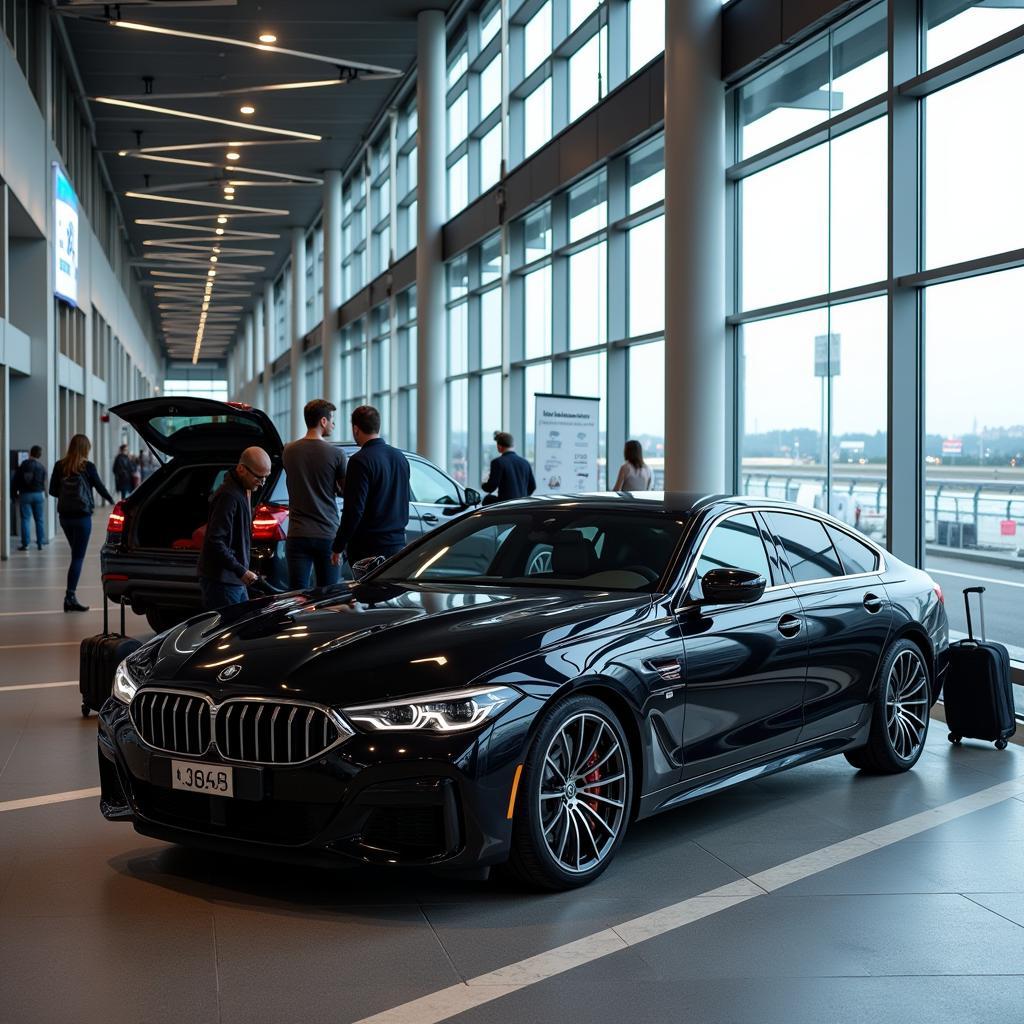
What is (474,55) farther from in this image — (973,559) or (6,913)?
(6,913)

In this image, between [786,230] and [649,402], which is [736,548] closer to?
[786,230]

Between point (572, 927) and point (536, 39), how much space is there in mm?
17732

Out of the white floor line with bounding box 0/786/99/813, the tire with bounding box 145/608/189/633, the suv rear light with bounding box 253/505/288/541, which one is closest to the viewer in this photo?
the white floor line with bounding box 0/786/99/813

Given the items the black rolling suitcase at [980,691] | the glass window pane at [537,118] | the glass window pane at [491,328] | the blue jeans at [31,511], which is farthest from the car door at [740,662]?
the blue jeans at [31,511]

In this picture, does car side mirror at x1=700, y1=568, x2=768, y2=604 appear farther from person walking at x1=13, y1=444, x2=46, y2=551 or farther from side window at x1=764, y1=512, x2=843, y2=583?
person walking at x1=13, y1=444, x2=46, y2=551

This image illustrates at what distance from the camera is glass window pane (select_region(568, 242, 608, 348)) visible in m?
17.2

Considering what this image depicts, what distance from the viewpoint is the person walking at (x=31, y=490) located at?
69.5 feet

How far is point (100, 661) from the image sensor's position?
7.43 meters

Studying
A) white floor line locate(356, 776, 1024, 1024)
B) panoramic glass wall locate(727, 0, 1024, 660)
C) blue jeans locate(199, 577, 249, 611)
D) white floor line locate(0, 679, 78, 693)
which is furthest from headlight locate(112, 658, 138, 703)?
panoramic glass wall locate(727, 0, 1024, 660)

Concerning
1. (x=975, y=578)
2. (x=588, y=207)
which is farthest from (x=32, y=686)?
(x=588, y=207)

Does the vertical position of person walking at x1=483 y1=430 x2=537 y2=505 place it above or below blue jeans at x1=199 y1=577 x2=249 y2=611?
above

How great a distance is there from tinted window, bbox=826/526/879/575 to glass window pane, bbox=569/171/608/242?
10893mm

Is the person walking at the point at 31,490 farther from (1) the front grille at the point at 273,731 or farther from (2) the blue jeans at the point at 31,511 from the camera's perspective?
(1) the front grille at the point at 273,731

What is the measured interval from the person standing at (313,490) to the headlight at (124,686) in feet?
14.1
